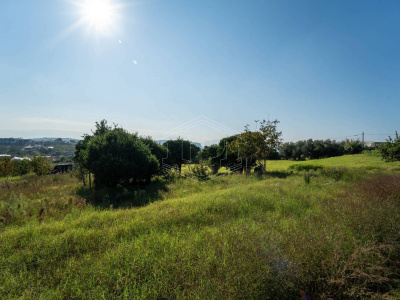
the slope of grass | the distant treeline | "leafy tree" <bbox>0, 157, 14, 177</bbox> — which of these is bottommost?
"leafy tree" <bbox>0, 157, 14, 177</bbox>

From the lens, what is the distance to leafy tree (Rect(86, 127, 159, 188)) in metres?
12.1

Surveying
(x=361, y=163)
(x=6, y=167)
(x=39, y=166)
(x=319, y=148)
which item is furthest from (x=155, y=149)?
(x=319, y=148)

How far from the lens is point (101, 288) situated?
2.63 metres

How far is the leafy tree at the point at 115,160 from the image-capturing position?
1214cm

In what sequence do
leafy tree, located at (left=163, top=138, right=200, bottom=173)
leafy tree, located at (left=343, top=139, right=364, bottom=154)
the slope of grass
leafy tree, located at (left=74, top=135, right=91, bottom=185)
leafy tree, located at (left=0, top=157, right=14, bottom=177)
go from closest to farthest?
leafy tree, located at (left=74, top=135, right=91, bottom=185)
the slope of grass
leafy tree, located at (left=0, top=157, right=14, bottom=177)
leafy tree, located at (left=163, top=138, right=200, bottom=173)
leafy tree, located at (left=343, top=139, right=364, bottom=154)

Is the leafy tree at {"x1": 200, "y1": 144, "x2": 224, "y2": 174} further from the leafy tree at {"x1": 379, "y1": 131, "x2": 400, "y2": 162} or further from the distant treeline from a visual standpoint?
the distant treeline

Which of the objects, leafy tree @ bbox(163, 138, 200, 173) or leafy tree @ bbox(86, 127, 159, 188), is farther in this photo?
leafy tree @ bbox(163, 138, 200, 173)

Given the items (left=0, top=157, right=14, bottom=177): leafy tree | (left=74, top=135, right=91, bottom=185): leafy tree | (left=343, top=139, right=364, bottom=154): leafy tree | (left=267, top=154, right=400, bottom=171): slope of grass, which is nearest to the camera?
(left=74, top=135, right=91, bottom=185): leafy tree

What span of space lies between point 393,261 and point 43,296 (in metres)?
5.78

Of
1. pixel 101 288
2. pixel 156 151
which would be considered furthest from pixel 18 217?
pixel 156 151

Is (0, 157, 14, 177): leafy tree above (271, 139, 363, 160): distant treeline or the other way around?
the other way around

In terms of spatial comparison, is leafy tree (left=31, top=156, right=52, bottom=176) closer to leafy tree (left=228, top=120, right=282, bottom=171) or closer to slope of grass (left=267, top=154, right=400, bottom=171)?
leafy tree (left=228, top=120, right=282, bottom=171)

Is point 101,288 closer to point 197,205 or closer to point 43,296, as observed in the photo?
point 43,296

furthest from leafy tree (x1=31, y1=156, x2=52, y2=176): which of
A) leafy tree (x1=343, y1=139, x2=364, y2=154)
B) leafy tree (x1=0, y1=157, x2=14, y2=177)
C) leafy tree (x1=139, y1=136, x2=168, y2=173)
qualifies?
leafy tree (x1=343, y1=139, x2=364, y2=154)
